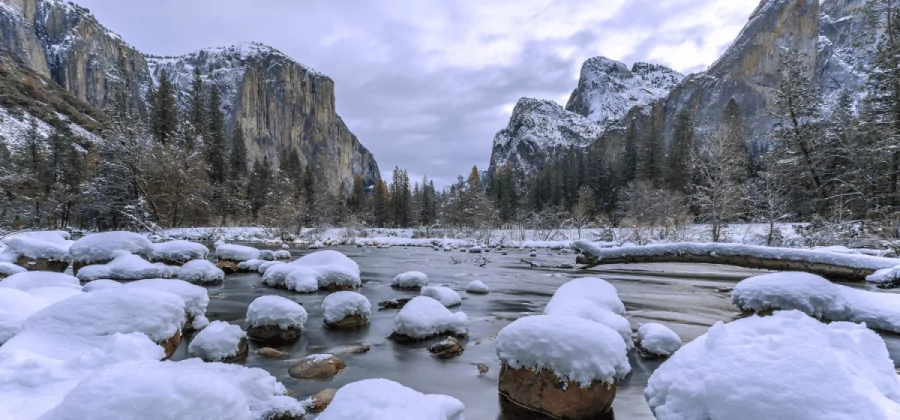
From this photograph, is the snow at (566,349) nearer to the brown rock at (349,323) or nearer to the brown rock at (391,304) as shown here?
the brown rock at (349,323)

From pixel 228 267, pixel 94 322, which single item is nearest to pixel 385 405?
pixel 94 322

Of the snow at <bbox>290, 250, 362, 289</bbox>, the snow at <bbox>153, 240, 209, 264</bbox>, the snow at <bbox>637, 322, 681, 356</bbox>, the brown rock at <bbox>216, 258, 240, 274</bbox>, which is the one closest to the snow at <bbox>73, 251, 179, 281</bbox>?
the snow at <bbox>153, 240, 209, 264</bbox>

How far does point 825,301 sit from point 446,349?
6337 millimetres

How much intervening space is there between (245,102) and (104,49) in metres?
39.4

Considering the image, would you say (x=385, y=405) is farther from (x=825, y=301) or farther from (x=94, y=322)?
(x=825, y=301)

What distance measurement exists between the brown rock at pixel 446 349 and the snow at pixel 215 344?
268 cm

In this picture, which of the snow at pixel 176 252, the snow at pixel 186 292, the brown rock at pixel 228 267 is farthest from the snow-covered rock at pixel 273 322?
the snow at pixel 176 252

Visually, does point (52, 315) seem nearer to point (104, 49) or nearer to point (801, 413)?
point (801, 413)

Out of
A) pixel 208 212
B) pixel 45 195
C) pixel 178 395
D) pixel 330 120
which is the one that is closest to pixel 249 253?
pixel 178 395

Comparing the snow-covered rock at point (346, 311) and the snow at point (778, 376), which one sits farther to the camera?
the snow-covered rock at point (346, 311)

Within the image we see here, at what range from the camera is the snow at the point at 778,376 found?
222 cm

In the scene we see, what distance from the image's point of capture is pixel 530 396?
3844 millimetres

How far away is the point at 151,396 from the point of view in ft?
7.97

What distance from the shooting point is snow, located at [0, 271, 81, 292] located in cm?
614
